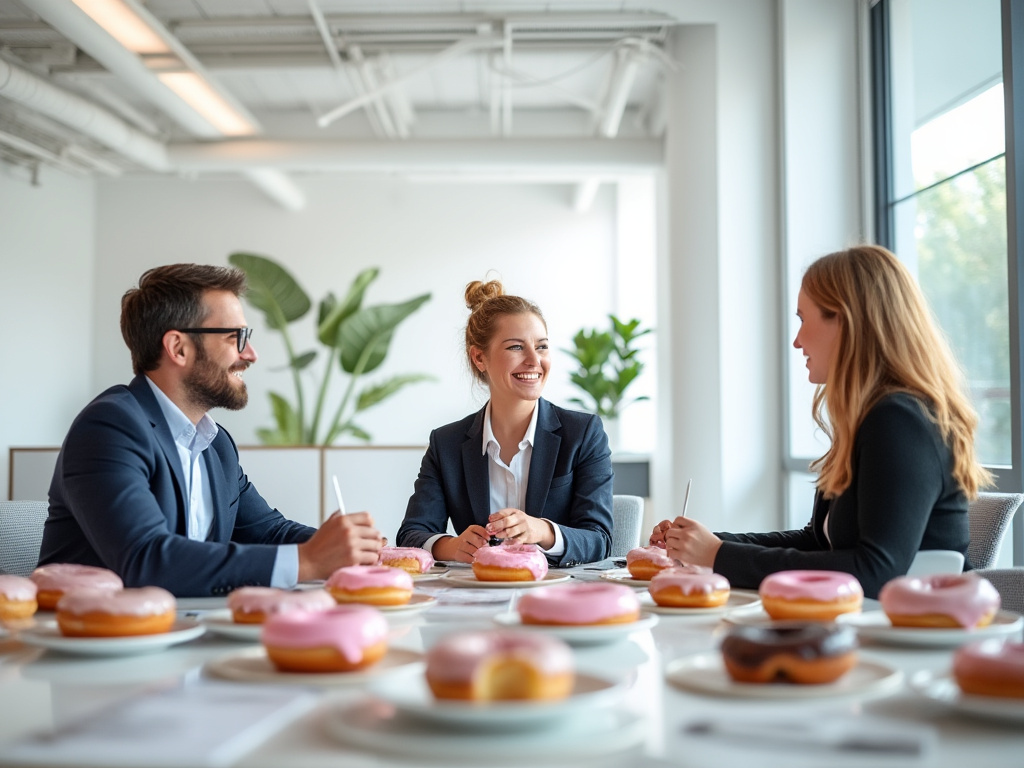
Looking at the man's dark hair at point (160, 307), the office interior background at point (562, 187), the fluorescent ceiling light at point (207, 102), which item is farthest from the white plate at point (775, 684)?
the fluorescent ceiling light at point (207, 102)

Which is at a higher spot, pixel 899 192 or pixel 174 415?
pixel 899 192

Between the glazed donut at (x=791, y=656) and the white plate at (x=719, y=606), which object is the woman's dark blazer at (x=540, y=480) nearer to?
the white plate at (x=719, y=606)

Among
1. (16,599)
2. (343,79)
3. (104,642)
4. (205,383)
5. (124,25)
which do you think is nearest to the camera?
(104,642)

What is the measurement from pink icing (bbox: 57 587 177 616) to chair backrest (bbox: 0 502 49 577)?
1.30 metres

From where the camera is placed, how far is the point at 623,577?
5.90 feet

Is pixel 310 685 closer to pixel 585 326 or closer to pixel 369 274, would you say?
pixel 369 274

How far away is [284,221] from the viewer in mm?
8883

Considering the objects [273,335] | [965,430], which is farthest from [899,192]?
[273,335]

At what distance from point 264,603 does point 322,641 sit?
26 centimetres

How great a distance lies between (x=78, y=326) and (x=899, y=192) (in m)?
6.88

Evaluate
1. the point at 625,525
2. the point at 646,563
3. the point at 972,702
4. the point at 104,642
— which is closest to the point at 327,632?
the point at 104,642

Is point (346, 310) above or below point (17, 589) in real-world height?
above

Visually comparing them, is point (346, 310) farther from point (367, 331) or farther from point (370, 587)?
point (370, 587)

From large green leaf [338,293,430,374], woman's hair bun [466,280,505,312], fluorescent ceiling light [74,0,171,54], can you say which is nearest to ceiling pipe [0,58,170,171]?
fluorescent ceiling light [74,0,171,54]
